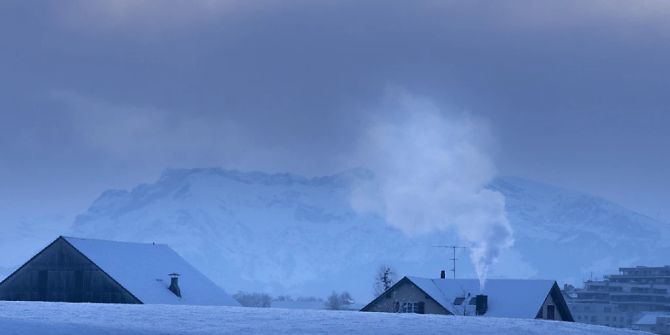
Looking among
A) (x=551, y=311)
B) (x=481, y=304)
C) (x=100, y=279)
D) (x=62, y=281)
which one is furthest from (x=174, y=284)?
(x=551, y=311)

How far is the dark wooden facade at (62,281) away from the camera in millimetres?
100688

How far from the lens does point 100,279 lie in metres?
102

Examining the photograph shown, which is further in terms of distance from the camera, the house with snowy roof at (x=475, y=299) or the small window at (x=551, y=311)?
the small window at (x=551, y=311)

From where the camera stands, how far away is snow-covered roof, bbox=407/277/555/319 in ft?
318

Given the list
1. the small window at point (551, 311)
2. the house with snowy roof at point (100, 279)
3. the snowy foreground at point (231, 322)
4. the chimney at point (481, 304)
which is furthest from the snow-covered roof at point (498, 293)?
the snowy foreground at point (231, 322)

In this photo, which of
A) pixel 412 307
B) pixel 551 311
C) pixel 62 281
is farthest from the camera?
pixel 62 281

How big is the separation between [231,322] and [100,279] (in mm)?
50846

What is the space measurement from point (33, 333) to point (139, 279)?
208ft

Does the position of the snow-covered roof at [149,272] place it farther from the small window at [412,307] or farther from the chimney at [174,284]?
the small window at [412,307]

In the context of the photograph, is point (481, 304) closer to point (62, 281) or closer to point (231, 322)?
point (62, 281)

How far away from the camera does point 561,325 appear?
59.1m

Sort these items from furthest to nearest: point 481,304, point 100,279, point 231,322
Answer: point 100,279 < point 481,304 < point 231,322

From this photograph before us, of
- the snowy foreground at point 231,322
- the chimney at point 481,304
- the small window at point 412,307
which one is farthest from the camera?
the small window at point 412,307

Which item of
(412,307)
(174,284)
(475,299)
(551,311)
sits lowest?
(551,311)
